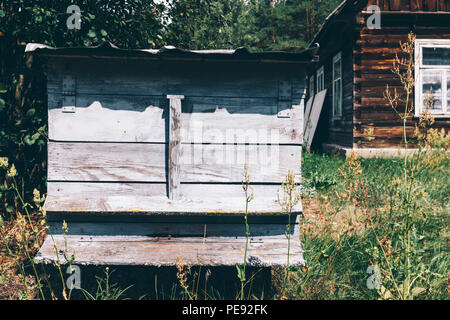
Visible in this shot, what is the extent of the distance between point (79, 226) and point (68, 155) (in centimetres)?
58

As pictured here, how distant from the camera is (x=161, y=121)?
2.95 meters

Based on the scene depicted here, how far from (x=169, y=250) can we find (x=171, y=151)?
0.78m

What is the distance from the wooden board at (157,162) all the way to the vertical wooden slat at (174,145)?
0.15ft

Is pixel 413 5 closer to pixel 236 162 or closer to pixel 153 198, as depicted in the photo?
pixel 236 162

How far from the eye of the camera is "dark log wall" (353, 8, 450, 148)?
855 cm

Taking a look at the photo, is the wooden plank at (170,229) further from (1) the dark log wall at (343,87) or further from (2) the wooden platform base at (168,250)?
(1) the dark log wall at (343,87)

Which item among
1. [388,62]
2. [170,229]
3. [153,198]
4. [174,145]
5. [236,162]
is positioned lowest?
[170,229]

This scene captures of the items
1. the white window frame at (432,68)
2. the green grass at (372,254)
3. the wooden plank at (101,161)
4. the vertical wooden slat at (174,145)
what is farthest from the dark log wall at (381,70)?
the wooden plank at (101,161)

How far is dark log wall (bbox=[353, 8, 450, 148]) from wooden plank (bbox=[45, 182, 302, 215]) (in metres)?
6.38

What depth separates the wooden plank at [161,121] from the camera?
2.93 meters

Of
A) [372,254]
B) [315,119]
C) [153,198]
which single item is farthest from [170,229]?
[315,119]

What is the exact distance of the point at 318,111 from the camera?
1245 centimetres
